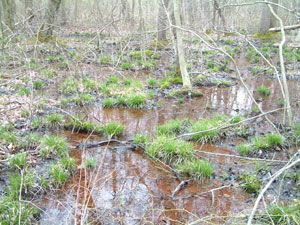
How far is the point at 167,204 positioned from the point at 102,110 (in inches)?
176

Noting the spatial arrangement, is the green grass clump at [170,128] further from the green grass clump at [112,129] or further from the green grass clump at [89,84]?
the green grass clump at [89,84]

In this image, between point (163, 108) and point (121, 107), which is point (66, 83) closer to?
point (121, 107)

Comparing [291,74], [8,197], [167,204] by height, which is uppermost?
[291,74]

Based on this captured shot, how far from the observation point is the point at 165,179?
4.83 m

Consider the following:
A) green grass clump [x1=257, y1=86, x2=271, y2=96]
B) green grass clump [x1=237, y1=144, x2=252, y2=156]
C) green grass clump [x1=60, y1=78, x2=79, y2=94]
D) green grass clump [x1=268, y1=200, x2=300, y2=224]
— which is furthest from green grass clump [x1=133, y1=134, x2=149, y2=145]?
green grass clump [x1=257, y1=86, x2=271, y2=96]

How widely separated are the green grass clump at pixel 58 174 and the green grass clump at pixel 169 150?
1.62 m

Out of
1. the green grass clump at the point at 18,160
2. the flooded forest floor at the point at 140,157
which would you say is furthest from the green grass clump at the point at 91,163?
the green grass clump at the point at 18,160

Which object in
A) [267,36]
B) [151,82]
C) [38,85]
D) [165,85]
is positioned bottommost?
[165,85]

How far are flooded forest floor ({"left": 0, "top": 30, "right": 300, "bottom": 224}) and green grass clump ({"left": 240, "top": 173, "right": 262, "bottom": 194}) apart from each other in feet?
0.06

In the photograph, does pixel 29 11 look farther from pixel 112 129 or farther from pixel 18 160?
pixel 18 160

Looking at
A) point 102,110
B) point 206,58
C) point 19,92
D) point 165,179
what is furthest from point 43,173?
point 206,58

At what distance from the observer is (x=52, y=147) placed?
531cm

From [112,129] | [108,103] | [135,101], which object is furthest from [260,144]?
[108,103]

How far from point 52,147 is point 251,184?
3.57 meters
